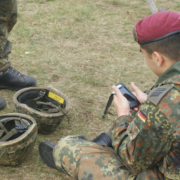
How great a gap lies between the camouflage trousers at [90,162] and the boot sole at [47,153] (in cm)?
36

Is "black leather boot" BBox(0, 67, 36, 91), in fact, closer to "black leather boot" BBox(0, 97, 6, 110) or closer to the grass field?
the grass field

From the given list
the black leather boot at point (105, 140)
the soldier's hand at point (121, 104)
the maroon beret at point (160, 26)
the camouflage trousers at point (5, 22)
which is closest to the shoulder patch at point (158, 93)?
the maroon beret at point (160, 26)

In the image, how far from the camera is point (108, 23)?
5.79 m

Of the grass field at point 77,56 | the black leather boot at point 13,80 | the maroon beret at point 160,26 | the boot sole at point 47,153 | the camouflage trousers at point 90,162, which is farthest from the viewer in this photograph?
the black leather boot at point 13,80

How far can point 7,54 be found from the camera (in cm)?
353

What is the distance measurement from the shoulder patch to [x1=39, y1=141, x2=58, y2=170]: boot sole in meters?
1.18

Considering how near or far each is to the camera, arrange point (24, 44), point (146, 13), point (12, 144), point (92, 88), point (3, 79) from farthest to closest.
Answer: point (146, 13) → point (24, 44) → point (92, 88) → point (3, 79) → point (12, 144)

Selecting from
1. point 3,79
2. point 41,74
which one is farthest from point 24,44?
point 3,79

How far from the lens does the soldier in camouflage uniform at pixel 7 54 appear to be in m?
3.29

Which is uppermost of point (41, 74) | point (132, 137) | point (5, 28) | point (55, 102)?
point (132, 137)

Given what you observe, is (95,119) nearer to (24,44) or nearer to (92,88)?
(92,88)

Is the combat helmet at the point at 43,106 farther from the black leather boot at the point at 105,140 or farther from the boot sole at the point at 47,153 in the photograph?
the black leather boot at the point at 105,140

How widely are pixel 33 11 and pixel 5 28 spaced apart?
2618 mm

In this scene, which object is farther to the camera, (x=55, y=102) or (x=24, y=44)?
(x=24, y=44)
